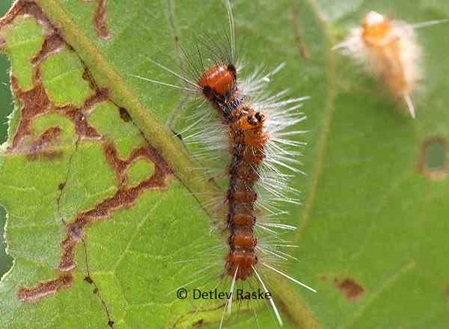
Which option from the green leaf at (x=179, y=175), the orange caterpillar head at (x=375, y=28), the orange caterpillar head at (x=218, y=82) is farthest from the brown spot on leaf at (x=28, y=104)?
the orange caterpillar head at (x=375, y=28)

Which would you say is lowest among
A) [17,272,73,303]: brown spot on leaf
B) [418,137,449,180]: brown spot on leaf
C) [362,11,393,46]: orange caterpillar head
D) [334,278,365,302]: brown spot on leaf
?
[17,272,73,303]: brown spot on leaf

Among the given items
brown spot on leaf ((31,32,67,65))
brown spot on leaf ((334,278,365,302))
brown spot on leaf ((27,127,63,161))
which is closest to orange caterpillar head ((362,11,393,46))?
brown spot on leaf ((334,278,365,302))

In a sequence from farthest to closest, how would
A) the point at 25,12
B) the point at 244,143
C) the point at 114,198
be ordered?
the point at 244,143 → the point at 114,198 → the point at 25,12

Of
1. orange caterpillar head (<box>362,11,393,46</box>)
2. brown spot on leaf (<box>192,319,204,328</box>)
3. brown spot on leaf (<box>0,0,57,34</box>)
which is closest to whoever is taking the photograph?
brown spot on leaf (<box>0,0,57,34</box>)

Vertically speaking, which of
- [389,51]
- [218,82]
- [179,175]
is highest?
[389,51]

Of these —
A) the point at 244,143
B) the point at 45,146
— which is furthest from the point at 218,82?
the point at 45,146

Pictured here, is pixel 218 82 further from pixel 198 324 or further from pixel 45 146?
pixel 198 324

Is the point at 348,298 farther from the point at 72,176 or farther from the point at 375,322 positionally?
the point at 72,176

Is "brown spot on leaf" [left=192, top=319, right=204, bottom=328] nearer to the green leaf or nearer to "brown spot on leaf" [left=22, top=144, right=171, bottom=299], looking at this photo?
the green leaf
